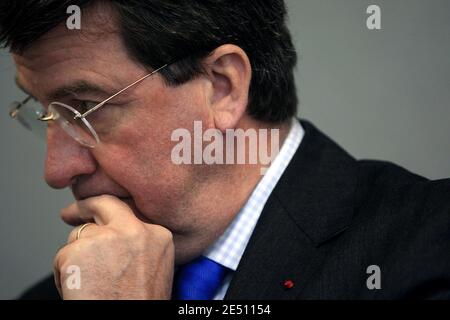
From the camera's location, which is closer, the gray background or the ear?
the ear

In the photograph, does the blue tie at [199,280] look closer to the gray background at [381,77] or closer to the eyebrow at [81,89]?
the eyebrow at [81,89]

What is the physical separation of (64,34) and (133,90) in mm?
207

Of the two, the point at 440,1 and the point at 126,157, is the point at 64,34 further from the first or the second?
the point at 440,1

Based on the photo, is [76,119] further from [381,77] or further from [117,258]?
[381,77]

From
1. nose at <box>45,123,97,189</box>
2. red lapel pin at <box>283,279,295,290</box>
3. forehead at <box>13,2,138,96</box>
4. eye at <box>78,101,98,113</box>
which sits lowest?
red lapel pin at <box>283,279,295,290</box>

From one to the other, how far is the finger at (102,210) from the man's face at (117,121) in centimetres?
3

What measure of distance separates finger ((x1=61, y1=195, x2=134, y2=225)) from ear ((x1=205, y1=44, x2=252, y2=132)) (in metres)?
0.31

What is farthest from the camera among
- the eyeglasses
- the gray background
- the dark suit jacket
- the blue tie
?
the gray background

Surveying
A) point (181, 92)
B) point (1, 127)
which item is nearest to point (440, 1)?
point (181, 92)

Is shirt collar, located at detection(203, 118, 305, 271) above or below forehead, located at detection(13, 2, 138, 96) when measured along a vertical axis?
below

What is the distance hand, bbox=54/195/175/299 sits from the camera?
51.8 inches

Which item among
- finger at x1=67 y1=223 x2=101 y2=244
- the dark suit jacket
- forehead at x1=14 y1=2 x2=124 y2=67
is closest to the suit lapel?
the dark suit jacket

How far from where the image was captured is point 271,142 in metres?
1.63

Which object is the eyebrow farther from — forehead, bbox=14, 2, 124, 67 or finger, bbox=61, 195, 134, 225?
finger, bbox=61, 195, 134, 225
